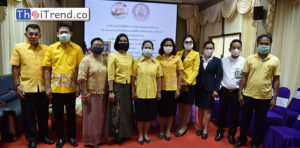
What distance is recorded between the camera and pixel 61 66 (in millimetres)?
2096

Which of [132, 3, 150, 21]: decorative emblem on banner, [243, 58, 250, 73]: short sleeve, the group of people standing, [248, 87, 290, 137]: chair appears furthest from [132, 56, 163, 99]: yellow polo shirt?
[132, 3, 150, 21]: decorative emblem on banner

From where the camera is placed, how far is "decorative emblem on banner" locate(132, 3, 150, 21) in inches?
231

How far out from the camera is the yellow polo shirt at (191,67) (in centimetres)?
250

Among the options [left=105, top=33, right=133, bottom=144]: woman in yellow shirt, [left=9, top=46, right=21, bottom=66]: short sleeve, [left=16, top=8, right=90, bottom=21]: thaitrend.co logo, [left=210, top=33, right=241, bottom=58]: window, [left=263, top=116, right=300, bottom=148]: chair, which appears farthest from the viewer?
[left=210, top=33, right=241, bottom=58]: window

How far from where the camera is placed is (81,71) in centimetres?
208

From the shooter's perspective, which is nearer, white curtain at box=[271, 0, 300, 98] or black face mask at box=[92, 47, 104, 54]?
black face mask at box=[92, 47, 104, 54]

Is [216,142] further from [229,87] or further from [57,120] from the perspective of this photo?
[57,120]

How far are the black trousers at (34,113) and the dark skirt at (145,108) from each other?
1.17 meters

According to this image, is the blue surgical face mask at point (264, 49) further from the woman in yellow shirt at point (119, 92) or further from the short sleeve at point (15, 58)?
the short sleeve at point (15, 58)

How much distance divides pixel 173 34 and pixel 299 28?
3594mm

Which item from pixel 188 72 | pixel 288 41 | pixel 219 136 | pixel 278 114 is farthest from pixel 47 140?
pixel 288 41

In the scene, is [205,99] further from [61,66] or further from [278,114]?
[61,66]

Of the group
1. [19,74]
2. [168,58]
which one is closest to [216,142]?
[168,58]

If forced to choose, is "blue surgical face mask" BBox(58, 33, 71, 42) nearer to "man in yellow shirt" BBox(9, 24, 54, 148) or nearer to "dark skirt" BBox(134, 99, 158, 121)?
"man in yellow shirt" BBox(9, 24, 54, 148)
